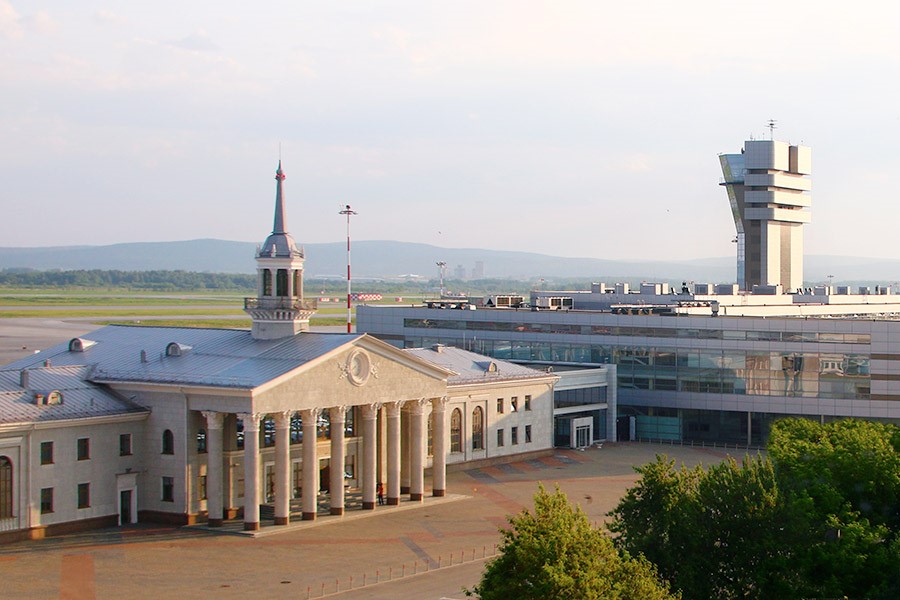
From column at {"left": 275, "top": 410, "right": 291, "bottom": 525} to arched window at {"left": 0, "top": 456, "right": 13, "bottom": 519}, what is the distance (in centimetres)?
1260

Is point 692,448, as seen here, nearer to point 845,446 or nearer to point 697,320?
point 697,320

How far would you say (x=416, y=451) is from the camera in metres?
75.8

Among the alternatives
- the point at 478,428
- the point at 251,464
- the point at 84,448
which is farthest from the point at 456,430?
the point at 84,448

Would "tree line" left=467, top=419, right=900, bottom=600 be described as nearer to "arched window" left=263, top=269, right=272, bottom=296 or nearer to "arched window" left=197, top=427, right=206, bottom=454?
"arched window" left=197, top=427, right=206, bottom=454

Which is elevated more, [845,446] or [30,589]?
[845,446]

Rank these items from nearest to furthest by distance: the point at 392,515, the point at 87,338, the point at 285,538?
the point at 285,538, the point at 392,515, the point at 87,338

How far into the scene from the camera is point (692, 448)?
104m

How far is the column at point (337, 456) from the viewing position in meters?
69.8

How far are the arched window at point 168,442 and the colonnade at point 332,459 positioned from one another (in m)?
2.62

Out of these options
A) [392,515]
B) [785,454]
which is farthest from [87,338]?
[785,454]

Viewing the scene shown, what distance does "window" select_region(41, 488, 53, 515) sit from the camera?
63688 mm

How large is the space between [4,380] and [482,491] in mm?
28923

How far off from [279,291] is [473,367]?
2272 cm

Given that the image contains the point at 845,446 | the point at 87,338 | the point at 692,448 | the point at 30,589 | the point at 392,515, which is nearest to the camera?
the point at 30,589
